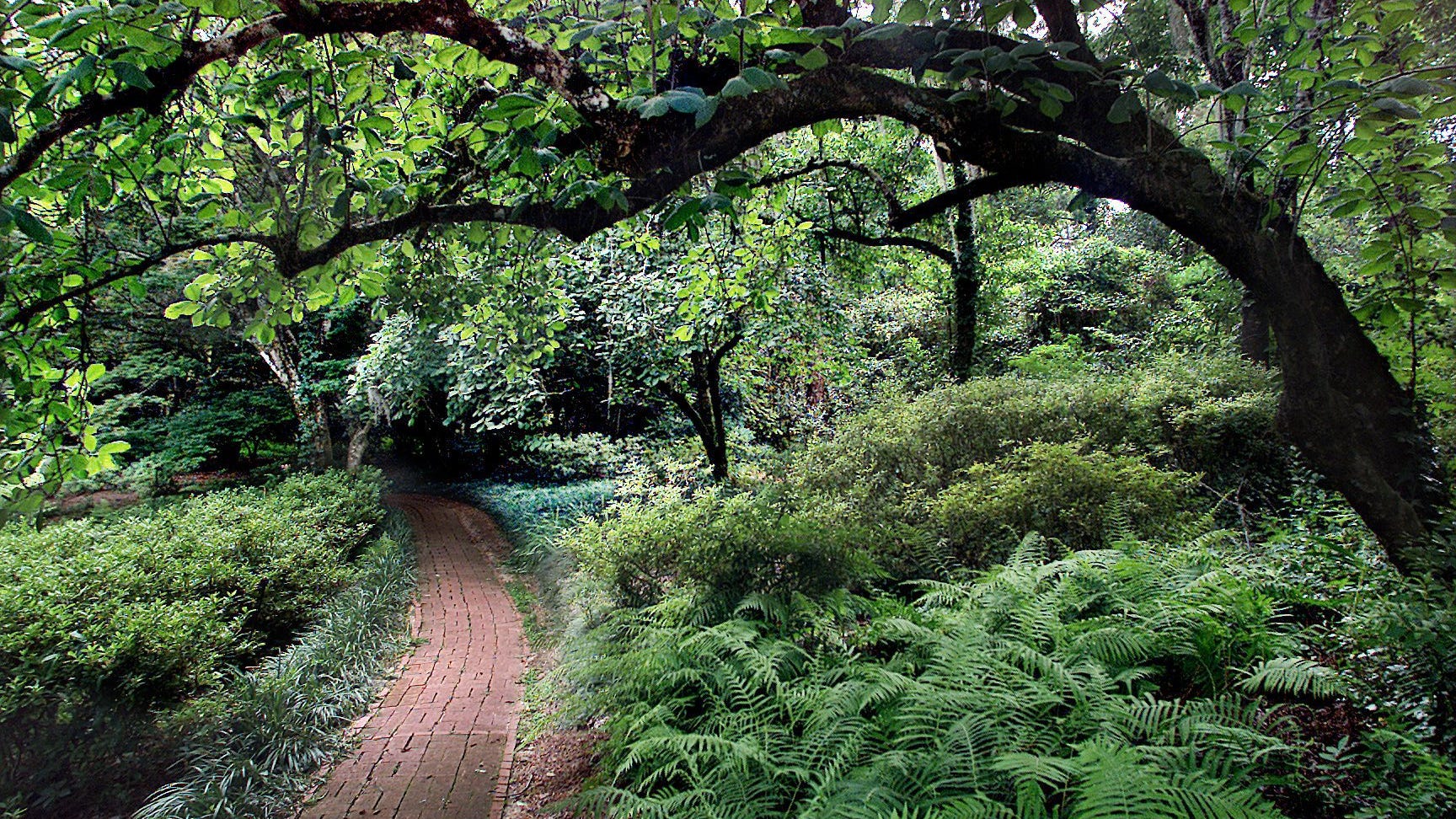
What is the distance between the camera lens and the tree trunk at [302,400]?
449 inches

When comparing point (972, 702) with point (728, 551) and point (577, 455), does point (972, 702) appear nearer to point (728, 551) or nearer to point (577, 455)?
point (728, 551)

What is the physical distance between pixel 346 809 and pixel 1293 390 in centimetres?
500

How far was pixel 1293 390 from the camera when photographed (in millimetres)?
2559

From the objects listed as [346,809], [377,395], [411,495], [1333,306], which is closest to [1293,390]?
[1333,306]

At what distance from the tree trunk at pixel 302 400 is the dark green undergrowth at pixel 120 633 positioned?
543cm

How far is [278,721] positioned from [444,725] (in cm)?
100

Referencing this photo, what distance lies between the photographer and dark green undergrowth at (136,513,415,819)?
3709 millimetres

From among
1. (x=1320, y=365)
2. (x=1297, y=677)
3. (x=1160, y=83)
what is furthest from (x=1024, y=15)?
(x=1297, y=677)

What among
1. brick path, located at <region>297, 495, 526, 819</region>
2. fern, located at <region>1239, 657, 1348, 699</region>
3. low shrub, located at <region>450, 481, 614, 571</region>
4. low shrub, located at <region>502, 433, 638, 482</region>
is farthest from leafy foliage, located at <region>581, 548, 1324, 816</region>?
low shrub, located at <region>502, 433, 638, 482</region>

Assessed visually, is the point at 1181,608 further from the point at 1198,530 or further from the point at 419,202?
the point at 419,202

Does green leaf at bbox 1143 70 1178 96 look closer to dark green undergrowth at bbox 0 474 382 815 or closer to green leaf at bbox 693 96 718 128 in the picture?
green leaf at bbox 693 96 718 128

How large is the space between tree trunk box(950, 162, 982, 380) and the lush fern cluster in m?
4.99

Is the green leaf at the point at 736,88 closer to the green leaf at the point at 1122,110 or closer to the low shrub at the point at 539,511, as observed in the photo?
the green leaf at the point at 1122,110

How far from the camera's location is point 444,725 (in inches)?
184
